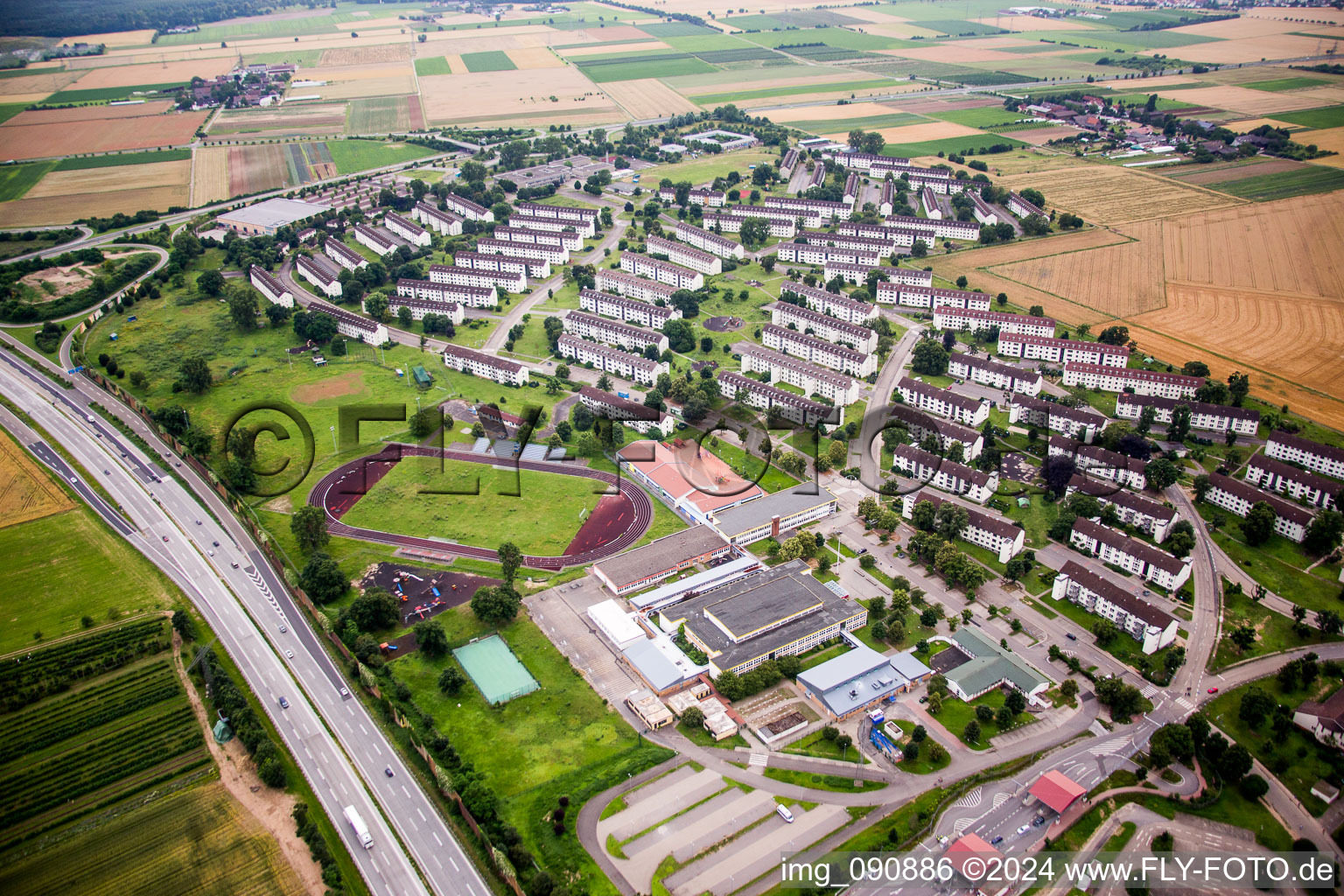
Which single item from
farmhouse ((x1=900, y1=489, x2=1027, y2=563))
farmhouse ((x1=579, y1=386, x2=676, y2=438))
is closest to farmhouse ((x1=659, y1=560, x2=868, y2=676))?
farmhouse ((x1=900, y1=489, x2=1027, y2=563))

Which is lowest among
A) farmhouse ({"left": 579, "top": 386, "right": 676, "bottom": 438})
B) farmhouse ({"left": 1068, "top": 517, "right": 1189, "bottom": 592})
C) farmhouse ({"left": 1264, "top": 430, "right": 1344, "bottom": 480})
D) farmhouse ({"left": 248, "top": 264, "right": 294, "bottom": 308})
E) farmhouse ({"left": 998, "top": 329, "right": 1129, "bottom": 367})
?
farmhouse ({"left": 1068, "top": 517, "right": 1189, "bottom": 592})

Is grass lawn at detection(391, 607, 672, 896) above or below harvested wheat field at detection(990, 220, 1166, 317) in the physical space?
below

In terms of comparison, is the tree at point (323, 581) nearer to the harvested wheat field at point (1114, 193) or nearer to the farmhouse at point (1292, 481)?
the farmhouse at point (1292, 481)

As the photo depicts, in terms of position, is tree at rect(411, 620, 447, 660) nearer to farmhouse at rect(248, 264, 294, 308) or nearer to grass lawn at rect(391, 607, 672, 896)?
grass lawn at rect(391, 607, 672, 896)

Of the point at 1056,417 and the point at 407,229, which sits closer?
the point at 1056,417

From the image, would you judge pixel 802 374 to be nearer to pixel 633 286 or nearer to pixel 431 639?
pixel 633 286

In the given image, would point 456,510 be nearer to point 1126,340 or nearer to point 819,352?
point 819,352

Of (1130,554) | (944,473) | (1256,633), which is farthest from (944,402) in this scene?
(1256,633)
